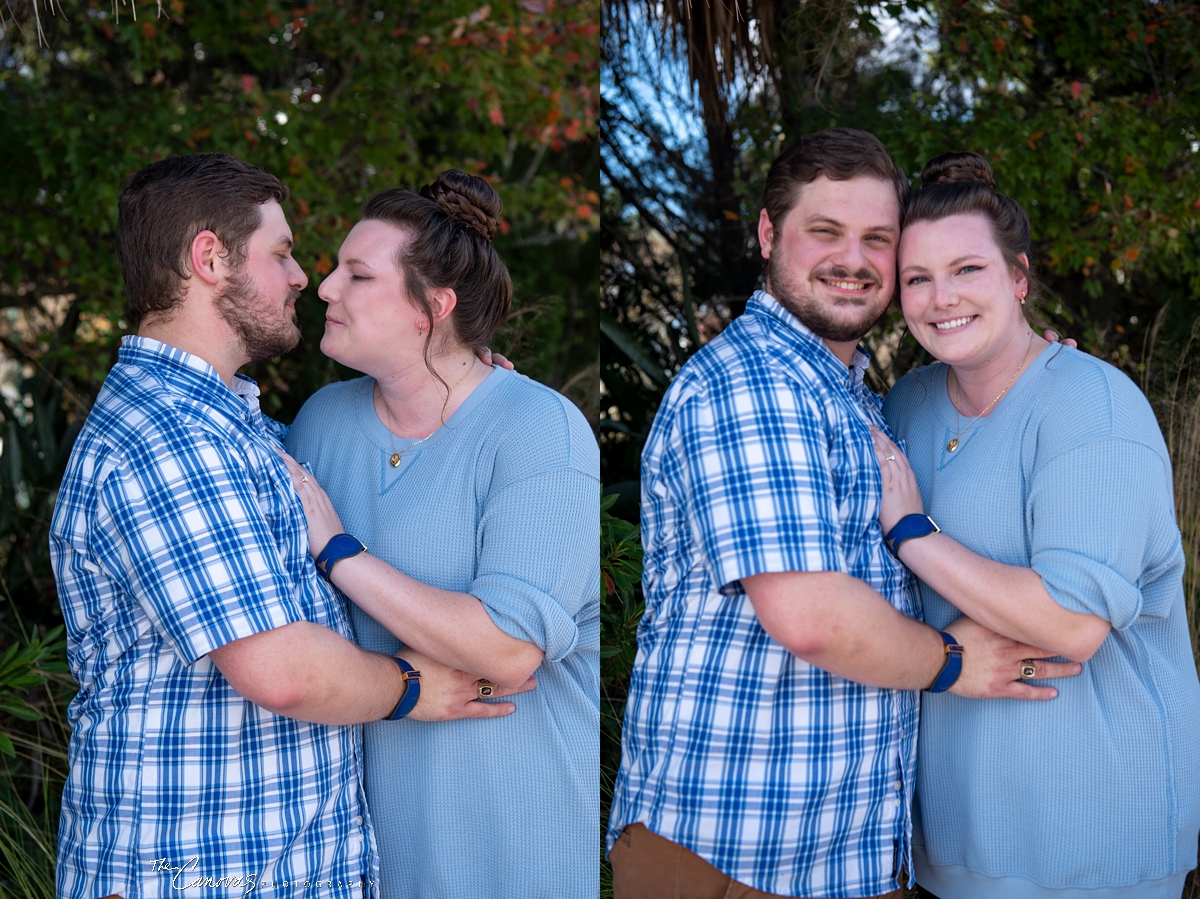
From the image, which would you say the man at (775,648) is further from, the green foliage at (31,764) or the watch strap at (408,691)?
the green foliage at (31,764)

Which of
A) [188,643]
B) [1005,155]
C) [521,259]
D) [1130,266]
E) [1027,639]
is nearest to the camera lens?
[188,643]

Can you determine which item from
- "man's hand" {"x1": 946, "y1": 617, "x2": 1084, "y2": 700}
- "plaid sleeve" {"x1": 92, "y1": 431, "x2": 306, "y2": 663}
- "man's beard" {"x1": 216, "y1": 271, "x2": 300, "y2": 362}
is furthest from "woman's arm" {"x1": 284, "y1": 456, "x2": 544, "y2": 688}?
"man's hand" {"x1": 946, "y1": 617, "x2": 1084, "y2": 700}

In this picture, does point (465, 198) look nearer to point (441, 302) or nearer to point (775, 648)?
point (441, 302)

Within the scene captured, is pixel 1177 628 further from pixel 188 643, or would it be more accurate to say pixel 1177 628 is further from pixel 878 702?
pixel 188 643

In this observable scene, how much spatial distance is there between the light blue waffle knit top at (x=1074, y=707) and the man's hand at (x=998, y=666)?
0.19ft

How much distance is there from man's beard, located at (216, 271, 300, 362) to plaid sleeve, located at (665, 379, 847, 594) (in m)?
0.90

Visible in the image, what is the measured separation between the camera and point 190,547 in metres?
1.80

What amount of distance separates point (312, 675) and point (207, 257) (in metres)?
0.87

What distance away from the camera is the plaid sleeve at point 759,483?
5.95 feet

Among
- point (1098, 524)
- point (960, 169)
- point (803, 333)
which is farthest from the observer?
point (960, 169)

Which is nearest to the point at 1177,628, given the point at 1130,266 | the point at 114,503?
the point at 114,503

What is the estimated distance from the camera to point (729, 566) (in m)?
1.83

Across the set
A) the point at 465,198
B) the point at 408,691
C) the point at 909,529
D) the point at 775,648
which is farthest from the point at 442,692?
the point at 465,198

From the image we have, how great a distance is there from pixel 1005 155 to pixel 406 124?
2.67 meters
